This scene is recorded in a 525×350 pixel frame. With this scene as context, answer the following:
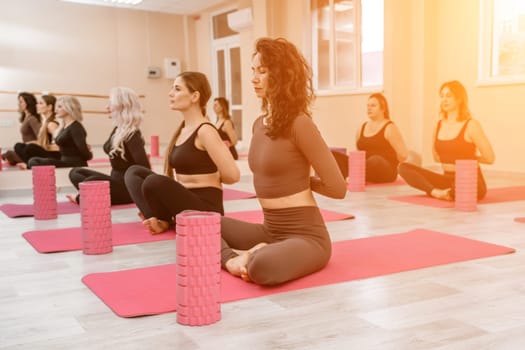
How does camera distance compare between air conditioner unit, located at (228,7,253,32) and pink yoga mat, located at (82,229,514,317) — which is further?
air conditioner unit, located at (228,7,253,32)

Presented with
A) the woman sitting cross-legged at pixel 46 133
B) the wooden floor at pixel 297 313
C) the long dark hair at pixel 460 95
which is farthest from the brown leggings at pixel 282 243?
the woman sitting cross-legged at pixel 46 133

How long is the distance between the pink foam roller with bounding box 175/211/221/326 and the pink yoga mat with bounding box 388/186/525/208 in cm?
265

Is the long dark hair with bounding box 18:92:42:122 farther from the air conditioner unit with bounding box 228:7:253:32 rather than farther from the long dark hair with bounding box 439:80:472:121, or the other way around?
the long dark hair with bounding box 439:80:472:121

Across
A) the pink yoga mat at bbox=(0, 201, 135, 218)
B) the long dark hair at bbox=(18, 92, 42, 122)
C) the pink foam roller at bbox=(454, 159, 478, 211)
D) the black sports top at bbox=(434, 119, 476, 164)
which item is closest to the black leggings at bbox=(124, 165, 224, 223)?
the pink yoga mat at bbox=(0, 201, 135, 218)

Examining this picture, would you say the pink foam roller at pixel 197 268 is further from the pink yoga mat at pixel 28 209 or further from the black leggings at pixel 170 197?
the pink yoga mat at pixel 28 209

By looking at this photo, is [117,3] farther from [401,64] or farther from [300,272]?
[300,272]

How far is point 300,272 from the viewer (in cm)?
210

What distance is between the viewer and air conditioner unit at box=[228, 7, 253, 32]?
335 inches

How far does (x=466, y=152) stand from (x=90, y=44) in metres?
8.50

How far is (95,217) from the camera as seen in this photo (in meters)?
2.62

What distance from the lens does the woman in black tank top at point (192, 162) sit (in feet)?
8.98

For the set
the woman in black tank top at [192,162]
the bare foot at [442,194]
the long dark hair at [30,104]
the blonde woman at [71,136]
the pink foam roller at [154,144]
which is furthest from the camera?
the pink foam roller at [154,144]

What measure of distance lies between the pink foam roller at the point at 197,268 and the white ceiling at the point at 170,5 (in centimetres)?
923

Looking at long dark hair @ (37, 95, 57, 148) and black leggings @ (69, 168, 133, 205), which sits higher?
long dark hair @ (37, 95, 57, 148)
